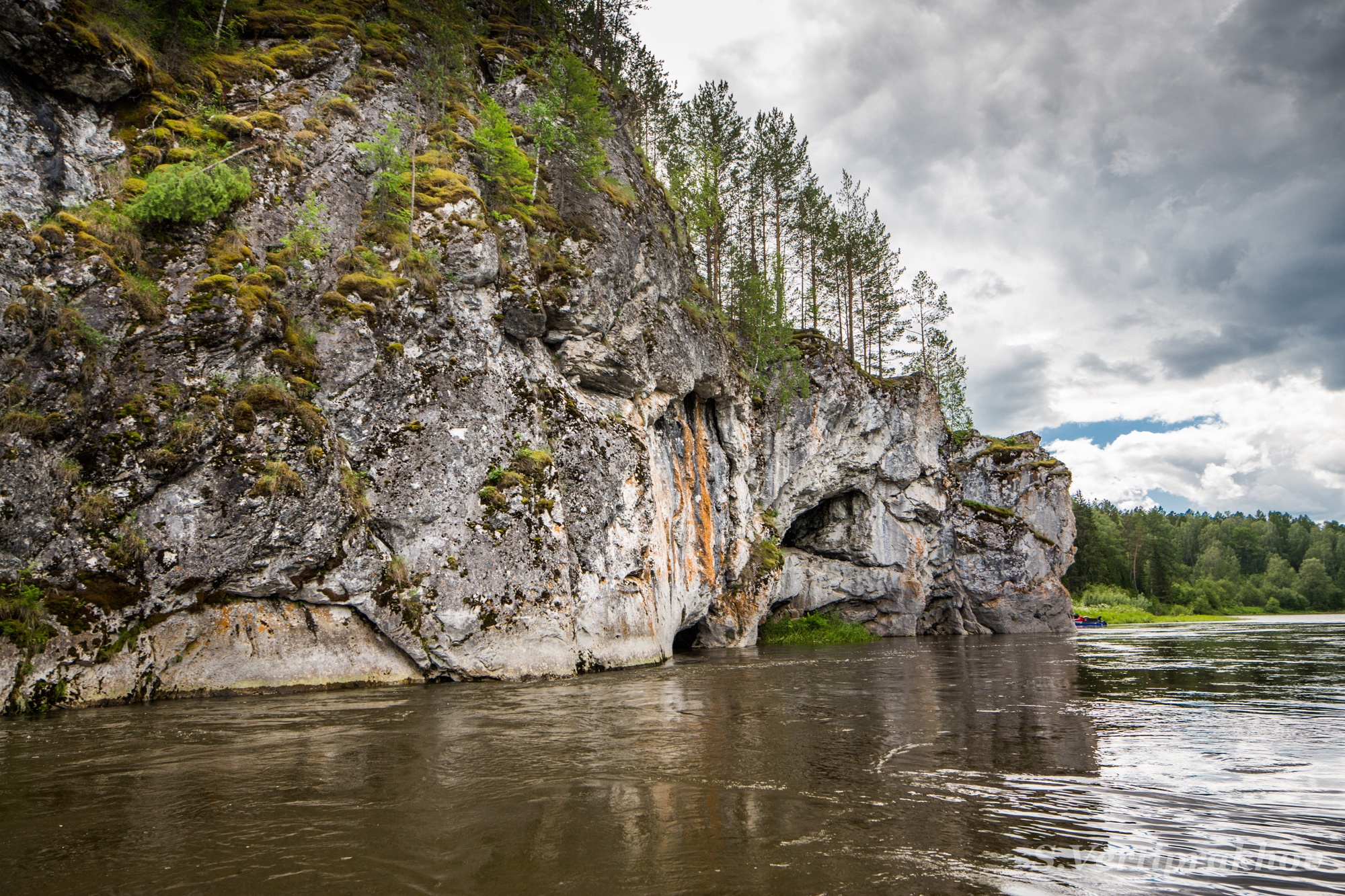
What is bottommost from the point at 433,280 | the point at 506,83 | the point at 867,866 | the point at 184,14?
the point at 867,866

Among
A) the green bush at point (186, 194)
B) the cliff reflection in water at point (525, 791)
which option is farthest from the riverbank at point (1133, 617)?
the green bush at point (186, 194)

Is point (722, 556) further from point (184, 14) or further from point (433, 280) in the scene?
point (184, 14)

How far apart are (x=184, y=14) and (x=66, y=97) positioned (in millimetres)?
5984

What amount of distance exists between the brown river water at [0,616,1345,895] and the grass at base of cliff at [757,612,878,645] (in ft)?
67.0

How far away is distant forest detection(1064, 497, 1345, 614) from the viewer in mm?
78125

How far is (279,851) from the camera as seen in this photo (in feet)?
14.3

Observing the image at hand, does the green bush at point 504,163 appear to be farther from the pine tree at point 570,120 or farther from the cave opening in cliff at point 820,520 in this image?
the cave opening in cliff at point 820,520

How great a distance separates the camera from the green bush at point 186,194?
1449 centimetres

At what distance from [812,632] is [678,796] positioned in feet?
94.8

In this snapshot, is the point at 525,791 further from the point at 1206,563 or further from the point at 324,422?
the point at 1206,563

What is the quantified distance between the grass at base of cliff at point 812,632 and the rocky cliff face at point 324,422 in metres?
8.28

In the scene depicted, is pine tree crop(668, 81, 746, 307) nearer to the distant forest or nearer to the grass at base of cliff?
the grass at base of cliff

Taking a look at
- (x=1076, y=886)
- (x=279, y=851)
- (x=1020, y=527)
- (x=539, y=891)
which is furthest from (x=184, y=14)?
(x=1020, y=527)

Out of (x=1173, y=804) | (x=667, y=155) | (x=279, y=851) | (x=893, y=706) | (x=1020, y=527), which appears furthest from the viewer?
(x=1020, y=527)
